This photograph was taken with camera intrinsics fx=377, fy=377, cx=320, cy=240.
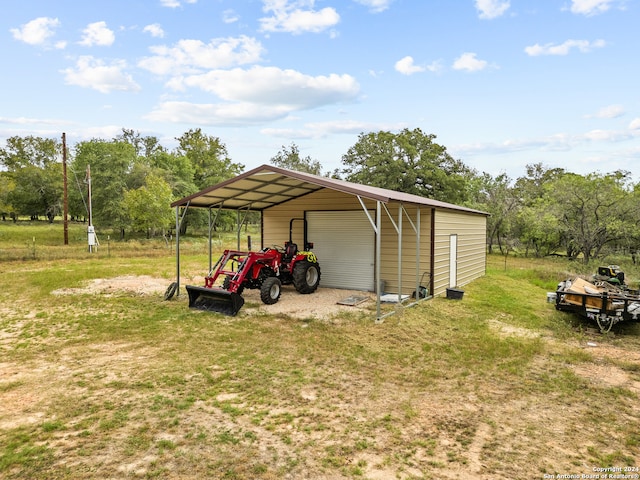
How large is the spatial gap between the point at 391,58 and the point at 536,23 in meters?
4.13

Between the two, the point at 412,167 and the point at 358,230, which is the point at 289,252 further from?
the point at 412,167

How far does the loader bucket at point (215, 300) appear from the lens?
6.64 m

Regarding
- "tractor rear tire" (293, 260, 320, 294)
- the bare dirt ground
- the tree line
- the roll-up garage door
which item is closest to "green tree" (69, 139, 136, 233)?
the tree line

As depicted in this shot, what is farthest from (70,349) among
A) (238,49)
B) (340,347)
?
(238,49)

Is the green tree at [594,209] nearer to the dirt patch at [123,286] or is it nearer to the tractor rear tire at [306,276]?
the tractor rear tire at [306,276]

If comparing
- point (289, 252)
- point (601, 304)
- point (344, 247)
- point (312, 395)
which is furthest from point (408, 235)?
point (312, 395)

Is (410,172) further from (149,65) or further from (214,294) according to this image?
(214,294)

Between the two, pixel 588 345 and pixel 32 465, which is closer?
pixel 32 465

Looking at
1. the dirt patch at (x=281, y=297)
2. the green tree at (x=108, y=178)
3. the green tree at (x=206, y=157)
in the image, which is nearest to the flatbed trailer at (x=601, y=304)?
the dirt patch at (x=281, y=297)

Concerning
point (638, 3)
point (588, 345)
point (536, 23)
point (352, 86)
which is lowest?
point (588, 345)

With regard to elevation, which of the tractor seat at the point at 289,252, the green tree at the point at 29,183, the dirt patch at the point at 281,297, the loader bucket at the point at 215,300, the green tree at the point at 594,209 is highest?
the green tree at the point at 29,183

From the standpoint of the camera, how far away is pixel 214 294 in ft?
22.6

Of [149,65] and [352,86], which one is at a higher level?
[352,86]

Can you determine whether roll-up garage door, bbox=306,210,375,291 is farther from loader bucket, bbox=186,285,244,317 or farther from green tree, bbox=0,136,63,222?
green tree, bbox=0,136,63,222
